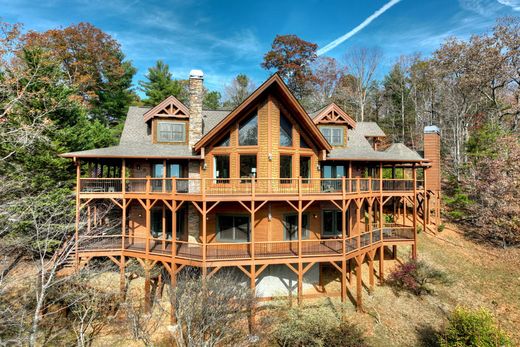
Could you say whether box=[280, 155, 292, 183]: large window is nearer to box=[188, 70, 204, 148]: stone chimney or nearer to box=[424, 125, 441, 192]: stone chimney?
box=[188, 70, 204, 148]: stone chimney

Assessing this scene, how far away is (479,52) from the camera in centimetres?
3033

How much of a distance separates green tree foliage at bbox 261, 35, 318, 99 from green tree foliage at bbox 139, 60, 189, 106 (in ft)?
53.9

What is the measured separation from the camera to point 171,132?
61.3 feet

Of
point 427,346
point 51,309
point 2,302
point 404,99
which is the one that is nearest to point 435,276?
point 427,346

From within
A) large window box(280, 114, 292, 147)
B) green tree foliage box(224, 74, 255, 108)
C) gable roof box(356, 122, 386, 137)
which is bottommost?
large window box(280, 114, 292, 147)

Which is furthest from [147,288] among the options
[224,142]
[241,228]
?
[224,142]

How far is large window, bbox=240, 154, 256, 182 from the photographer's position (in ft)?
53.6

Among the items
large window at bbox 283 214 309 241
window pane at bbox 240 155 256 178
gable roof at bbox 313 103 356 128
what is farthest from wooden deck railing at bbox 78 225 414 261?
gable roof at bbox 313 103 356 128

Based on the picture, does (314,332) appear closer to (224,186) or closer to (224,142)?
(224,186)

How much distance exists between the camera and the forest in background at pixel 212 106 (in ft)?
50.8

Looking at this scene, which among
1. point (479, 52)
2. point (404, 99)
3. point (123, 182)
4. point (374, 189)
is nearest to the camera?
point (123, 182)

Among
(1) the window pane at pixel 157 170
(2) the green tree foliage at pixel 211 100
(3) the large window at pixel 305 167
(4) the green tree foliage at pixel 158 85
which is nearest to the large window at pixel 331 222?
(3) the large window at pixel 305 167

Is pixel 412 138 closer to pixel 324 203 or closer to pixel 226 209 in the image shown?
pixel 324 203

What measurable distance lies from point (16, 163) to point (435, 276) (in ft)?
89.6
